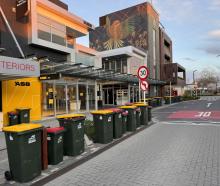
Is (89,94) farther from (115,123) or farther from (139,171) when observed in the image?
(139,171)

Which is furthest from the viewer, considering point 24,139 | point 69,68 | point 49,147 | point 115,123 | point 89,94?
point 89,94

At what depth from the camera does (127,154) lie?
7004 mm

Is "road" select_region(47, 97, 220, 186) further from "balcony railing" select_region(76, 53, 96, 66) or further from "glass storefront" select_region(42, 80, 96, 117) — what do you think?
"balcony railing" select_region(76, 53, 96, 66)

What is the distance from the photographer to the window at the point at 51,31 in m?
17.5

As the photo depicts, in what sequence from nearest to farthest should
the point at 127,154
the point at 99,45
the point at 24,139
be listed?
the point at 24,139 < the point at 127,154 < the point at 99,45

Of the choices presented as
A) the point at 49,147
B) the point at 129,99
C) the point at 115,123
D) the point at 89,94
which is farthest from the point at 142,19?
the point at 49,147

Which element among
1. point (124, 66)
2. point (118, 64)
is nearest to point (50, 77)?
point (124, 66)

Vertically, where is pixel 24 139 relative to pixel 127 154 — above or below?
above

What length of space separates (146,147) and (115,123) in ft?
5.27

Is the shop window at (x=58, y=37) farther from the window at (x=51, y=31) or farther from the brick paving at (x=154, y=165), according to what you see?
the brick paving at (x=154, y=165)

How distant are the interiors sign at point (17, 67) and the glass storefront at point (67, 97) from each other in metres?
6.31

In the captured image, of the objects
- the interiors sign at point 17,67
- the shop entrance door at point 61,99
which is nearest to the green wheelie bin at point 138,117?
the interiors sign at point 17,67

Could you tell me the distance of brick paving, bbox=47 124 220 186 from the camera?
4902 millimetres

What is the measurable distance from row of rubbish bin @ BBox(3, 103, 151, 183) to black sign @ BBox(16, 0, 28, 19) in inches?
383
